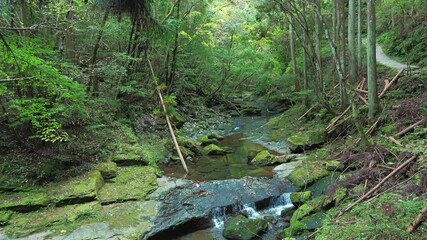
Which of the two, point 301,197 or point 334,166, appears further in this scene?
point 334,166

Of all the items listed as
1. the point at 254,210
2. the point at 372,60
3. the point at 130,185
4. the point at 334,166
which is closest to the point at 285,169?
the point at 334,166

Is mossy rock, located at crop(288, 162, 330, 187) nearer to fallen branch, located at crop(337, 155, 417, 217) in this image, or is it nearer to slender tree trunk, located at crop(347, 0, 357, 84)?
fallen branch, located at crop(337, 155, 417, 217)

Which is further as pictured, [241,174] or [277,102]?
[277,102]

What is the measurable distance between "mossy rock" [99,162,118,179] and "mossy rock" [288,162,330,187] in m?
5.43

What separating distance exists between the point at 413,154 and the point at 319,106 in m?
9.42

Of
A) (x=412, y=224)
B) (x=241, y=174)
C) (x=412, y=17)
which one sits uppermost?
(x=412, y=17)

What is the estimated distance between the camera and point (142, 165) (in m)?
10.9

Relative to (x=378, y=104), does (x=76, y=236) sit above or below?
below

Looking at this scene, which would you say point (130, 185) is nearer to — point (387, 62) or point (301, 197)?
point (301, 197)

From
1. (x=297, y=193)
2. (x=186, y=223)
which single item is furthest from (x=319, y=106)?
(x=186, y=223)

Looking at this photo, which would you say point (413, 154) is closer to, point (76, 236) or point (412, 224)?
→ point (412, 224)

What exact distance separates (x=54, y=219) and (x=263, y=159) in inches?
281

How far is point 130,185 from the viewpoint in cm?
917

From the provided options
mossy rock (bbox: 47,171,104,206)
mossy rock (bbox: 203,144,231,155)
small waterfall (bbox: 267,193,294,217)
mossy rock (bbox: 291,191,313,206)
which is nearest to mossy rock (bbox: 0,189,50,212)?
mossy rock (bbox: 47,171,104,206)
